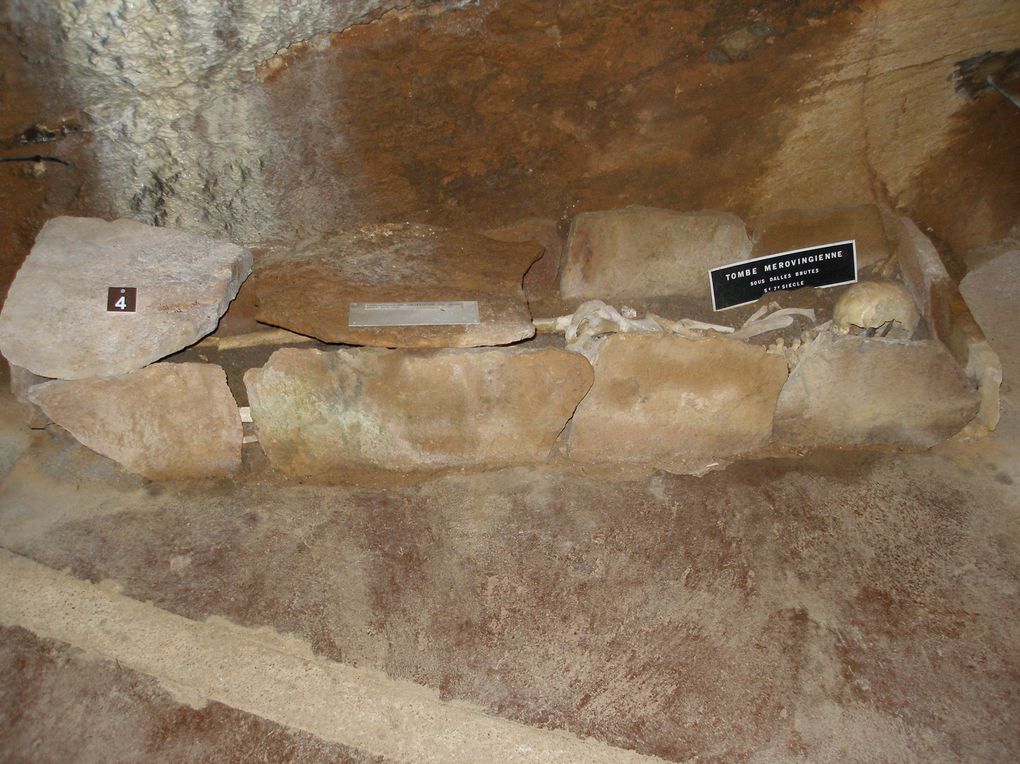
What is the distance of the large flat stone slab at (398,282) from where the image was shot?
2.15m

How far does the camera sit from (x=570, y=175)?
2.31m

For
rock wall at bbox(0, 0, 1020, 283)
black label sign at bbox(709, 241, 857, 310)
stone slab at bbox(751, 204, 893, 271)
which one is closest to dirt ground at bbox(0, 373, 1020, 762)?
black label sign at bbox(709, 241, 857, 310)

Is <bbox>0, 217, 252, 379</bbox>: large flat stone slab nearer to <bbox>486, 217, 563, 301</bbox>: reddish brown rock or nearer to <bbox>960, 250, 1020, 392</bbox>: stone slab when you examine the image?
<bbox>486, 217, 563, 301</bbox>: reddish brown rock

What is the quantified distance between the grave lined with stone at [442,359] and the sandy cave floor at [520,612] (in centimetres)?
11

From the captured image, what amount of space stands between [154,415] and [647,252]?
1646mm

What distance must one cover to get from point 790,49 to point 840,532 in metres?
1.42

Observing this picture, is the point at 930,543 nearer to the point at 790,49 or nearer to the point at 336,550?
the point at 790,49

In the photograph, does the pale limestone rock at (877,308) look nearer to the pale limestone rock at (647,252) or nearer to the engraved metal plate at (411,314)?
the pale limestone rock at (647,252)

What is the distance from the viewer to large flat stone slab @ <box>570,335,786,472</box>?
86.6 inches

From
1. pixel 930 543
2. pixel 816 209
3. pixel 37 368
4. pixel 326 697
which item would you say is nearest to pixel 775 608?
pixel 930 543

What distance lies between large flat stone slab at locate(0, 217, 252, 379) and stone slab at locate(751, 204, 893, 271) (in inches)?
69.7

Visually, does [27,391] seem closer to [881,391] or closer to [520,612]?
[520,612]

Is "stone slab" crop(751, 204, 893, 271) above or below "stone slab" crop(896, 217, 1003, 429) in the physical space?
above

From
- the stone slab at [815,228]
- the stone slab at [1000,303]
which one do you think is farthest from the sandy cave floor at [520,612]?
the stone slab at [815,228]
